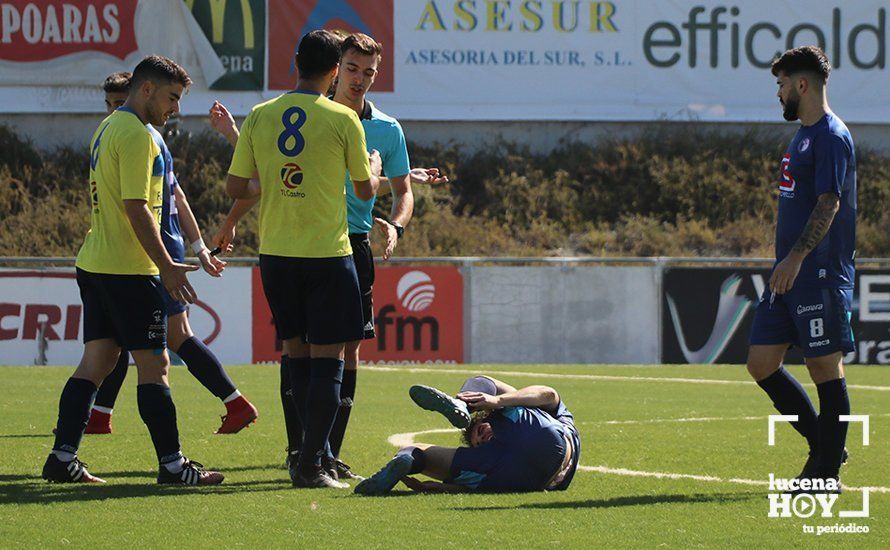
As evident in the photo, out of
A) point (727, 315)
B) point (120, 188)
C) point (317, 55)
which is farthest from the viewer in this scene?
point (727, 315)

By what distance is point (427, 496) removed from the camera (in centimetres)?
732

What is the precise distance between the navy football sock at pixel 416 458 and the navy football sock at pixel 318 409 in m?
0.42

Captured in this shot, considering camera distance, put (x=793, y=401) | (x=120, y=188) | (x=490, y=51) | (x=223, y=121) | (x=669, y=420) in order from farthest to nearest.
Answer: (x=490, y=51) → (x=669, y=420) → (x=223, y=121) → (x=793, y=401) → (x=120, y=188)

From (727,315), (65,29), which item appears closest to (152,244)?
(727,315)

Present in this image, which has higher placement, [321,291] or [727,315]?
[321,291]

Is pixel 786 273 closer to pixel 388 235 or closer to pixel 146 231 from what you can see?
pixel 388 235

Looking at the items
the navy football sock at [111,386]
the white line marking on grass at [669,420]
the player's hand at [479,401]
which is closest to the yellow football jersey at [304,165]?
the player's hand at [479,401]

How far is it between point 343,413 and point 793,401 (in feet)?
Answer: 8.22

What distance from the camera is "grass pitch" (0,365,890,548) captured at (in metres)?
6.08

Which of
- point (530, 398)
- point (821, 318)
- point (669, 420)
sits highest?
point (821, 318)

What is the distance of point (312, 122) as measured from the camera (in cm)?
733

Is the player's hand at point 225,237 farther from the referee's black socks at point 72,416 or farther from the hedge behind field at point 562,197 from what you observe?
the hedge behind field at point 562,197

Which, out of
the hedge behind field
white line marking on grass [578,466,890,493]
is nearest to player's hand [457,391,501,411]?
white line marking on grass [578,466,890,493]

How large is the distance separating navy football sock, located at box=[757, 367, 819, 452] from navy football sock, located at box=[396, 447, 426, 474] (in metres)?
1.91
